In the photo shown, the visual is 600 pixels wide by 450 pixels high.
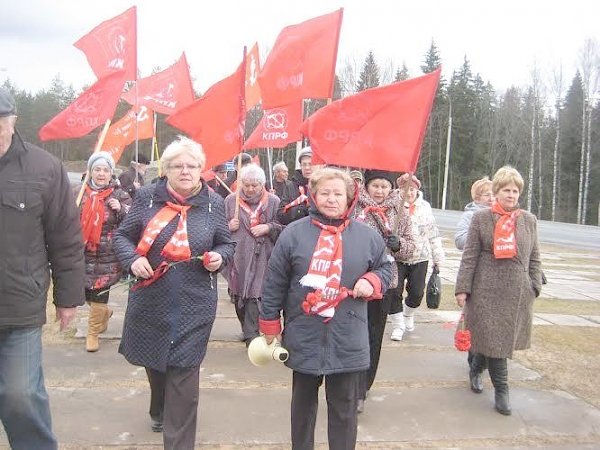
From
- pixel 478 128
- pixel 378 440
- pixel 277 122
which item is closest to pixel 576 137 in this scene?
pixel 478 128

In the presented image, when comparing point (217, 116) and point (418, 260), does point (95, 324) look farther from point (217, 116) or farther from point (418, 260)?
point (418, 260)

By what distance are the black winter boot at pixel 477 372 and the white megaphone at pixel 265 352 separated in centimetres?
223

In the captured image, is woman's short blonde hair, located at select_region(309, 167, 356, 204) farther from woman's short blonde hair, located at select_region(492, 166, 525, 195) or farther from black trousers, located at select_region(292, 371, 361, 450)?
woman's short blonde hair, located at select_region(492, 166, 525, 195)

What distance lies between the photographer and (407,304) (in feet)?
20.7

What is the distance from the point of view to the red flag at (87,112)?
654 cm

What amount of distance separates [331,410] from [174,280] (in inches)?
46.1

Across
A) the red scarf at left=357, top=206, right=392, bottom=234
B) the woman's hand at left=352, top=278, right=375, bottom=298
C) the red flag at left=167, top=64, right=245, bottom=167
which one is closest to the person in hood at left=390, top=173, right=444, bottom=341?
the red scarf at left=357, top=206, right=392, bottom=234

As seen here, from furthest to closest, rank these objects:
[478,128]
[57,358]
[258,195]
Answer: [478,128]
[258,195]
[57,358]

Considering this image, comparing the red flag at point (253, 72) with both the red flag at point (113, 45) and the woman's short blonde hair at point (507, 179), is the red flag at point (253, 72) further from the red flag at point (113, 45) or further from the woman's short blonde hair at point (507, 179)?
the woman's short blonde hair at point (507, 179)

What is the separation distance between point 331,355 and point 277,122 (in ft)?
14.6

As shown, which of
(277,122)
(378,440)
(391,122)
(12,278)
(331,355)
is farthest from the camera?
(277,122)

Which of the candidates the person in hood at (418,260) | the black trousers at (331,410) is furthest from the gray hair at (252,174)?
the black trousers at (331,410)

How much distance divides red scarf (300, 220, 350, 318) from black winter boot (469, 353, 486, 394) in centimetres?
213

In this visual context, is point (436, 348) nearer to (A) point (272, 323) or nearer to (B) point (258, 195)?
(B) point (258, 195)
